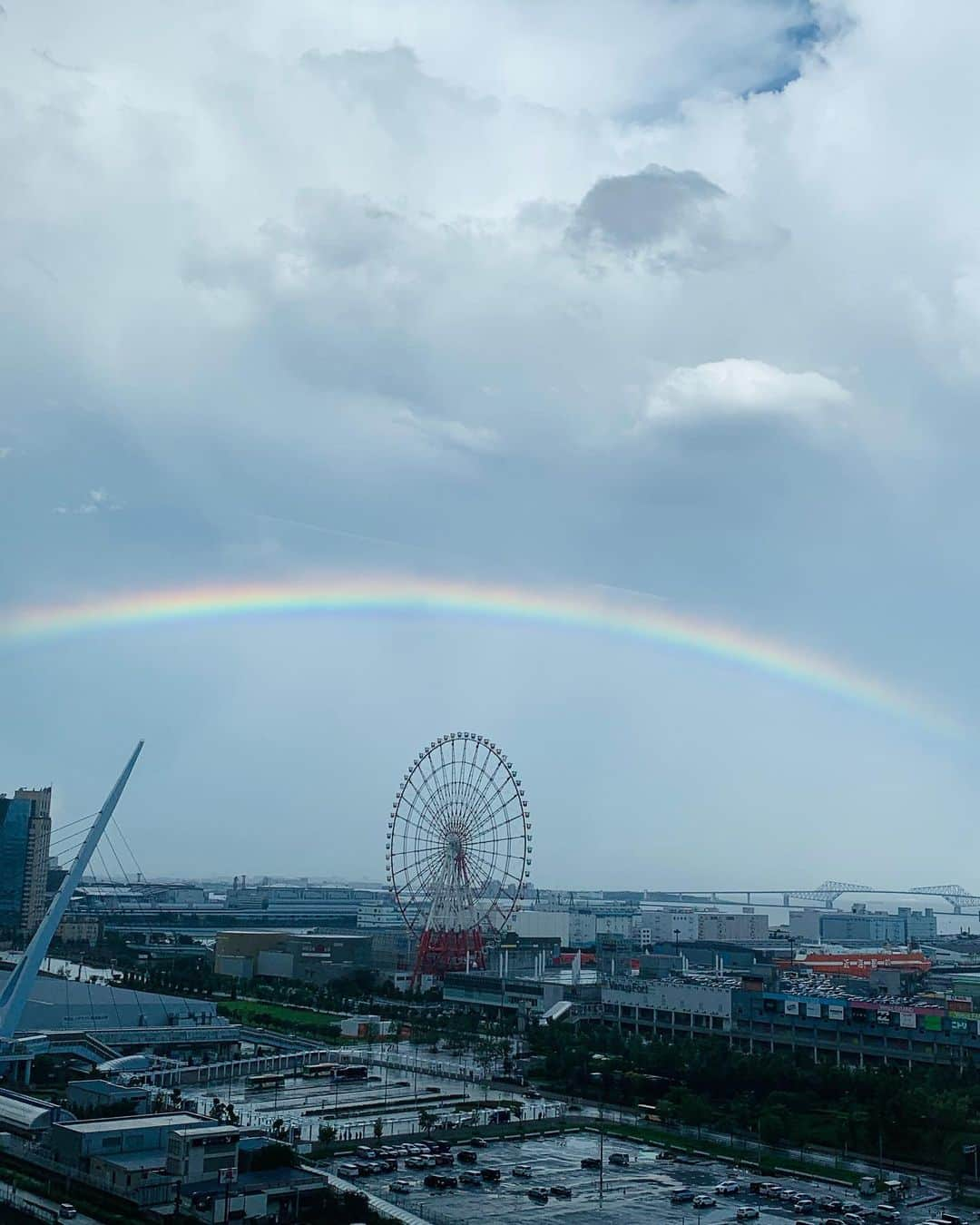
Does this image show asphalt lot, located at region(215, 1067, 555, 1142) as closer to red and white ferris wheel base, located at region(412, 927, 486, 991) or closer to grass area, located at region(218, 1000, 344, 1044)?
grass area, located at region(218, 1000, 344, 1044)

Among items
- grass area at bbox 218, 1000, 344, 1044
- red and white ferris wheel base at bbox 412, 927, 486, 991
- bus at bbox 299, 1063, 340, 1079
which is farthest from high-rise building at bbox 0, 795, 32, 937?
bus at bbox 299, 1063, 340, 1079

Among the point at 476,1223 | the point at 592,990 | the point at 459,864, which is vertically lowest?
the point at 476,1223

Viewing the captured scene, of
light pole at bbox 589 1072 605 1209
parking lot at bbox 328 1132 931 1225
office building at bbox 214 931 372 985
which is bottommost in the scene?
parking lot at bbox 328 1132 931 1225

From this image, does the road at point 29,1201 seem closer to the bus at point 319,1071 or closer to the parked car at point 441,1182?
the parked car at point 441,1182

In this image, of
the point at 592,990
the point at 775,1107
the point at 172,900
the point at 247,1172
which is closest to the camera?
the point at 247,1172

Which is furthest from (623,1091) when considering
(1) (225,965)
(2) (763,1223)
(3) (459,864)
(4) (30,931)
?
(4) (30,931)

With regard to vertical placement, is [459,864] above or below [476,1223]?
above

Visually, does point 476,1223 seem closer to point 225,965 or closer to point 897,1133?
point 897,1133
